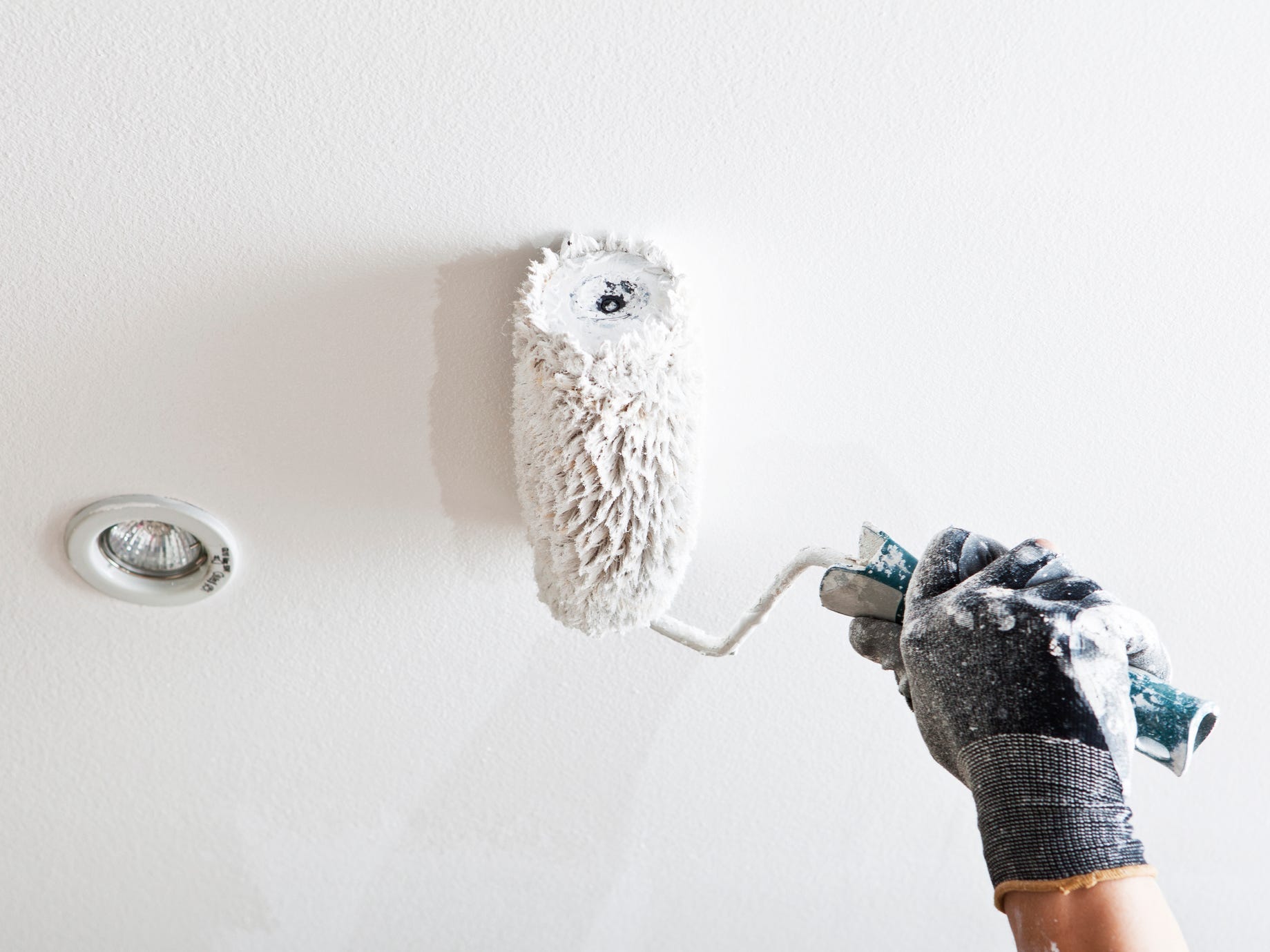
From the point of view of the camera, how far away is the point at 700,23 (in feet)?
2.16

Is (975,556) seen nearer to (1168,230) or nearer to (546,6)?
(1168,230)

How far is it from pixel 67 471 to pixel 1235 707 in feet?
3.82

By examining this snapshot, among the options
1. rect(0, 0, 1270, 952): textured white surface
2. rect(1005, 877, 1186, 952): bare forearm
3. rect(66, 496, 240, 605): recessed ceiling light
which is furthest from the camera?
rect(66, 496, 240, 605): recessed ceiling light

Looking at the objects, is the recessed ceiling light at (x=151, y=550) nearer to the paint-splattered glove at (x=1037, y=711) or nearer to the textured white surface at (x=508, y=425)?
the textured white surface at (x=508, y=425)

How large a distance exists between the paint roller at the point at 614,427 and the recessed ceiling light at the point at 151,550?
303 millimetres

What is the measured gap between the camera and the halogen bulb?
890mm

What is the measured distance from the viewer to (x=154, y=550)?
2.94ft

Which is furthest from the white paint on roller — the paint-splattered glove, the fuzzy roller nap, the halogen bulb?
the halogen bulb

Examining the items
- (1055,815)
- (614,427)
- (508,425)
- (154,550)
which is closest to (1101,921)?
(1055,815)

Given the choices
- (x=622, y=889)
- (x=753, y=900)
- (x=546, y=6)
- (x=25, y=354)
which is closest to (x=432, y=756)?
(x=622, y=889)

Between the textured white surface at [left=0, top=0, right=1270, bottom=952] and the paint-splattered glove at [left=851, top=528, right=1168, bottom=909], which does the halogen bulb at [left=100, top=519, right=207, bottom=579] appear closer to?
the textured white surface at [left=0, top=0, right=1270, bottom=952]

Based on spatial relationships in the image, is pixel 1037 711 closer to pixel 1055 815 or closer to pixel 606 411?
pixel 1055 815

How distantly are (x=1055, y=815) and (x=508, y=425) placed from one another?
496 millimetres

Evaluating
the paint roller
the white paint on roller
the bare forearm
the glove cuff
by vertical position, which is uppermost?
the white paint on roller
